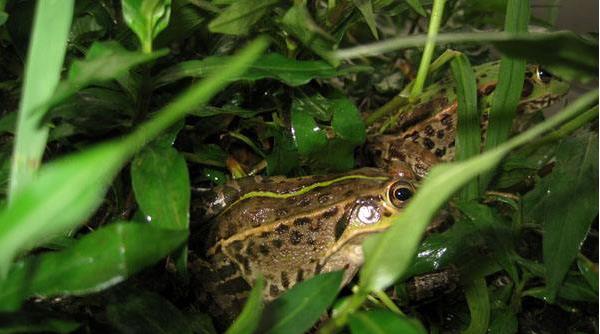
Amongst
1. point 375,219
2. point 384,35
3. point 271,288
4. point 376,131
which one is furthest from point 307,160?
point 384,35

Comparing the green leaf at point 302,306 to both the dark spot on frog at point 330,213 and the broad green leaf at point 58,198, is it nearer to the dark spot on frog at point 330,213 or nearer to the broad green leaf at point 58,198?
the broad green leaf at point 58,198

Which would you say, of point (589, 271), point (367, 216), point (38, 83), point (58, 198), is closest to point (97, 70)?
point (38, 83)

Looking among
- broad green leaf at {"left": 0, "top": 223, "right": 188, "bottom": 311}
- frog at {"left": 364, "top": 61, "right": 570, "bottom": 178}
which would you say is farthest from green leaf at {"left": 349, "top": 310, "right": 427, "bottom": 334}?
frog at {"left": 364, "top": 61, "right": 570, "bottom": 178}

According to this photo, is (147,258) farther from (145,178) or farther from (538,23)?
(538,23)

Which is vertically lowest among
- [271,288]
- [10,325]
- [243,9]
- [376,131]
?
[271,288]

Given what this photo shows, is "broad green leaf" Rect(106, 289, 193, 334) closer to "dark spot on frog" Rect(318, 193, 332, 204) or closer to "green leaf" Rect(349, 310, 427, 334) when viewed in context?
"green leaf" Rect(349, 310, 427, 334)

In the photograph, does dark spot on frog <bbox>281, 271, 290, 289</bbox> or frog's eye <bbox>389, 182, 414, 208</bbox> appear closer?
frog's eye <bbox>389, 182, 414, 208</bbox>
